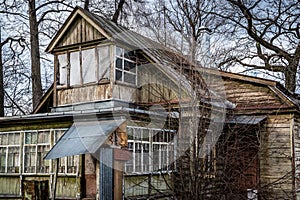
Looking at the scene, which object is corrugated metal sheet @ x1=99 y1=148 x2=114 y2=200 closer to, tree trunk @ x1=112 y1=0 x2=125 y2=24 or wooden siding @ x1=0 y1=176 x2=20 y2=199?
wooden siding @ x1=0 y1=176 x2=20 y2=199

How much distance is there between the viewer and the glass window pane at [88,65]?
14.4 meters

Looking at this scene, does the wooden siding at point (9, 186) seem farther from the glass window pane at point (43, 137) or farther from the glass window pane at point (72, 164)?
the glass window pane at point (72, 164)

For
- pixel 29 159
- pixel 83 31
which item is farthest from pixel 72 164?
pixel 83 31

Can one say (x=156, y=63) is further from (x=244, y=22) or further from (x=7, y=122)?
(x=244, y=22)

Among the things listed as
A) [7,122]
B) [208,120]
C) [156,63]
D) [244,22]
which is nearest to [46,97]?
[7,122]

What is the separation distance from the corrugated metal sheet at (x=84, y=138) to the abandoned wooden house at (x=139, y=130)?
35 mm

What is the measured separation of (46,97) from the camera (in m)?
17.2

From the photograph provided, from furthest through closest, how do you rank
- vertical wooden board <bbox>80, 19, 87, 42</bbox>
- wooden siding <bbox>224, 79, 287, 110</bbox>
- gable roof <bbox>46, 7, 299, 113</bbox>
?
wooden siding <bbox>224, 79, 287, 110</bbox>
vertical wooden board <bbox>80, 19, 87, 42</bbox>
gable roof <bbox>46, 7, 299, 113</bbox>

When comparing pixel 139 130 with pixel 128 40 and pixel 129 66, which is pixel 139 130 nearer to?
pixel 129 66

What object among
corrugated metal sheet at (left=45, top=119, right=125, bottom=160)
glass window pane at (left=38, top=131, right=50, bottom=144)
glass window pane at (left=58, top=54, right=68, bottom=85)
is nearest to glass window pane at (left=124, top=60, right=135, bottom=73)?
glass window pane at (left=58, top=54, right=68, bottom=85)

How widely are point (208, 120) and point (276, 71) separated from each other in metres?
16.7

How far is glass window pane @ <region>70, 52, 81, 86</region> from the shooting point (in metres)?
14.8

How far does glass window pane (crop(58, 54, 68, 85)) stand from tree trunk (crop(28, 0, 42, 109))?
6.27 metres

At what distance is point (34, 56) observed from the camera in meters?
21.4
